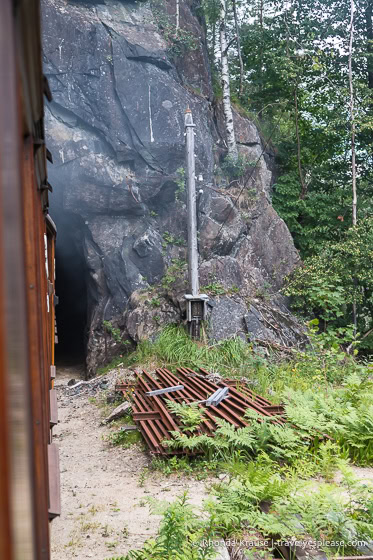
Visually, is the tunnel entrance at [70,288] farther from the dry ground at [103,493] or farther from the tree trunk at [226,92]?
the dry ground at [103,493]

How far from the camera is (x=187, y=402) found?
7.70m

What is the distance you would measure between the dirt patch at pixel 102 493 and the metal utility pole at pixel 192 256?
Answer: 12.0ft

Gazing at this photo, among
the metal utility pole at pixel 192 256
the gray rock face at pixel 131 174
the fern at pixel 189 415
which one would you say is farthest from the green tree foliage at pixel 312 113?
the fern at pixel 189 415

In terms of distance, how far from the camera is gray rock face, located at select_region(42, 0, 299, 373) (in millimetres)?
13031

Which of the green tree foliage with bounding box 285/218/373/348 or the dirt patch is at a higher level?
the green tree foliage with bounding box 285/218/373/348

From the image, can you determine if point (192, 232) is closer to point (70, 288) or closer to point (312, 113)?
point (70, 288)

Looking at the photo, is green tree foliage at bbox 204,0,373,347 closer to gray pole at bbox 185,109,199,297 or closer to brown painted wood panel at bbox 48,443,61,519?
gray pole at bbox 185,109,199,297

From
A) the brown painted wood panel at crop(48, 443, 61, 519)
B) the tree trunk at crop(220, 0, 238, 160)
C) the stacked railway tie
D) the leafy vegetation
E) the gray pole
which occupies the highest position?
the tree trunk at crop(220, 0, 238, 160)

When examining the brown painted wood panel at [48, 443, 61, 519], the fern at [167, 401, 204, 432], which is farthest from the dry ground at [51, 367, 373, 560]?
the brown painted wood panel at [48, 443, 61, 519]

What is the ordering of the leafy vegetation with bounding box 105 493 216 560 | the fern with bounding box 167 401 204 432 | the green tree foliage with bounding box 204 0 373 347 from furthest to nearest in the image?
1. the green tree foliage with bounding box 204 0 373 347
2. the fern with bounding box 167 401 204 432
3. the leafy vegetation with bounding box 105 493 216 560

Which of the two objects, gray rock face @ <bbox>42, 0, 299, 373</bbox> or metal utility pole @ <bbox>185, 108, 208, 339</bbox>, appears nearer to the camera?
metal utility pole @ <bbox>185, 108, 208, 339</bbox>

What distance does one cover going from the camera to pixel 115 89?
13.6 meters

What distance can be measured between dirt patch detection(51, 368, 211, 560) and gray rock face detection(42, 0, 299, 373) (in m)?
4.58

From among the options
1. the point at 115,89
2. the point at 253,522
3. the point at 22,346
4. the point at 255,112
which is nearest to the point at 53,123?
the point at 115,89
